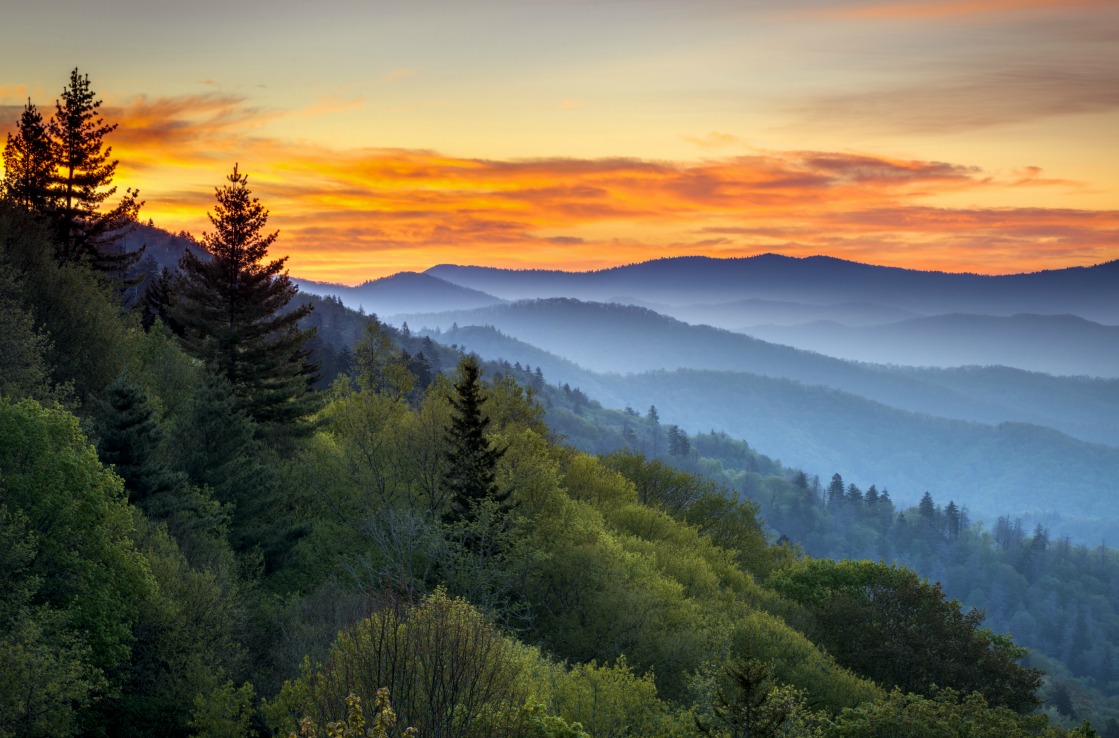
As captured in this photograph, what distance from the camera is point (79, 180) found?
49375 mm

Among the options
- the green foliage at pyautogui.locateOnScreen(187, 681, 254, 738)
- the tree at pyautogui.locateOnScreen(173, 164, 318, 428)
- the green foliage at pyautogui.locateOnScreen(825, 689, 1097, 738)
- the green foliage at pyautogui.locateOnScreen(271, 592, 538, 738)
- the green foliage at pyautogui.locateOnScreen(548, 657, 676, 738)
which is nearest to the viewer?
the green foliage at pyautogui.locateOnScreen(271, 592, 538, 738)

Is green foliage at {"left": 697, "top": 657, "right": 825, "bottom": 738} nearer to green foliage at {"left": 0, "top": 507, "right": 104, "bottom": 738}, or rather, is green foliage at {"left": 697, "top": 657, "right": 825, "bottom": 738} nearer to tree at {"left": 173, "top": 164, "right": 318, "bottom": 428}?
green foliage at {"left": 0, "top": 507, "right": 104, "bottom": 738}

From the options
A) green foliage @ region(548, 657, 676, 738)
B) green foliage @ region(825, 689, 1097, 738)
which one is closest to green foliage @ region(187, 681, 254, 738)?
green foliage @ region(548, 657, 676, 738)

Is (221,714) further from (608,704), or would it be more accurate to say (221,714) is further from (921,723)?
(921,723)

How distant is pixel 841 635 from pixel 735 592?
6.10 meters

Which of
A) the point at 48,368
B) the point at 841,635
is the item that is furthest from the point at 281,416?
the point at 841,635

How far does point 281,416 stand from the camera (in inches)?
1836

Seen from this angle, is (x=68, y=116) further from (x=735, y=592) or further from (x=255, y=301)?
(x=735, y=592)

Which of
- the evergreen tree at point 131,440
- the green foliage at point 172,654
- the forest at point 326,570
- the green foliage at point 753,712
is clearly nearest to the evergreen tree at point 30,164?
the forest at point 326,570

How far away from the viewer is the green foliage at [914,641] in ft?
135

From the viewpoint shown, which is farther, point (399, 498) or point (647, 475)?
point (647, 475)

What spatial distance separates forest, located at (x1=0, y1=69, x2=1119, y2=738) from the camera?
68.3 ft

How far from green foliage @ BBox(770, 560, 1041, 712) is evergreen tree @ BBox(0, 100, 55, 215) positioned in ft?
160

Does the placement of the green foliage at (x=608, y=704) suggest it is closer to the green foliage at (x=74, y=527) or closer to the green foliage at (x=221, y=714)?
the green foliage at (x=221, y=714)
